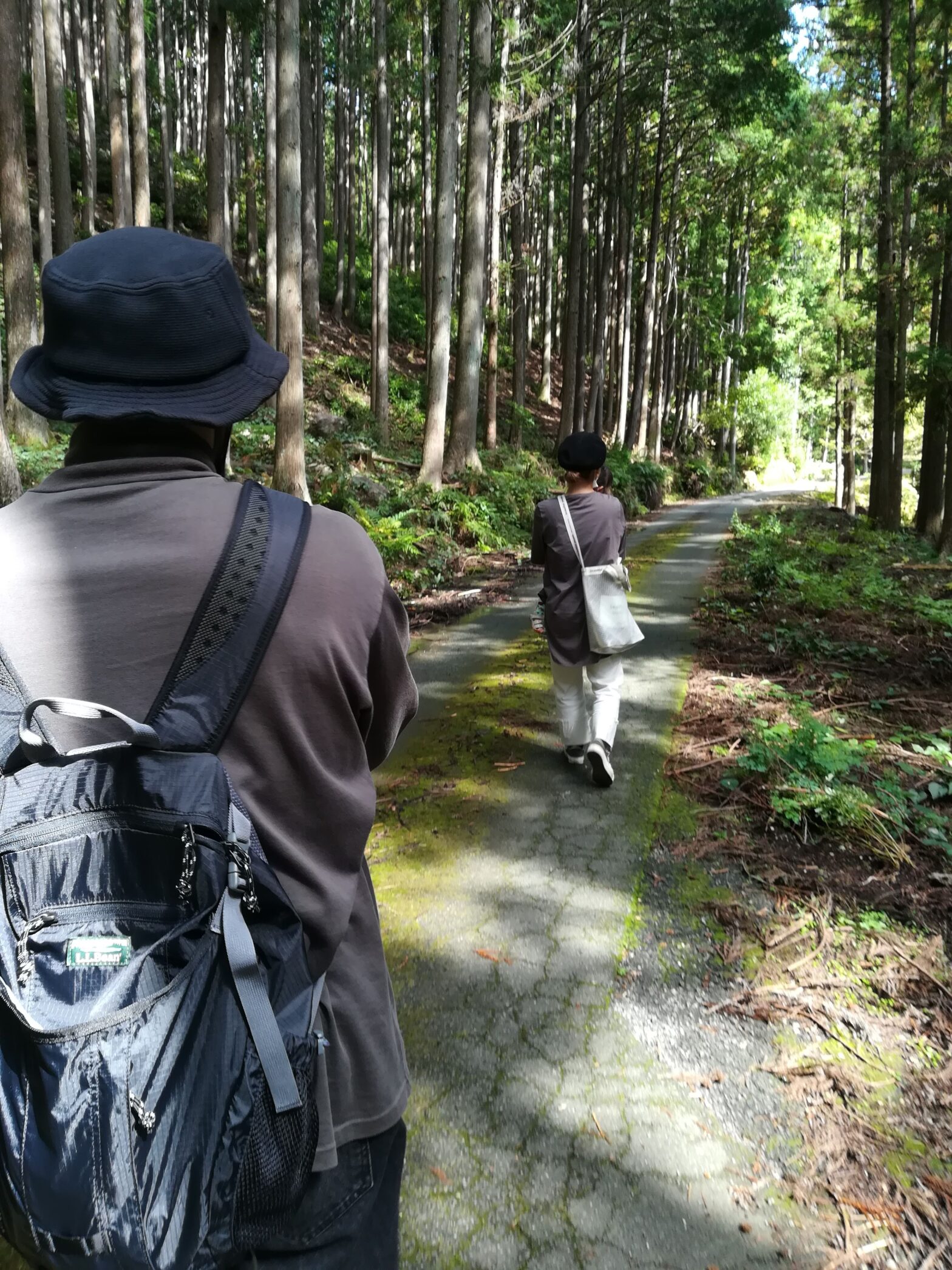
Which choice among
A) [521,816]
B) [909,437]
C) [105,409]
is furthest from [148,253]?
[909,437]

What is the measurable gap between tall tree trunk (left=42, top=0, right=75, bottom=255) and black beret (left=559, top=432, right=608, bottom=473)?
17.8 meters

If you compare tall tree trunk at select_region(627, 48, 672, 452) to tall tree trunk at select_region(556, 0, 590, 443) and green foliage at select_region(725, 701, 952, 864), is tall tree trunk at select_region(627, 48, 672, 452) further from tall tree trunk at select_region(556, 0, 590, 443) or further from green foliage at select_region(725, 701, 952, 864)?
green foliage at select_region(725, 701, 952, 864)

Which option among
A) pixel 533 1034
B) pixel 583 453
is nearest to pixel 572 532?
pixel 583 453

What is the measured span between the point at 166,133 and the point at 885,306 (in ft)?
74.7

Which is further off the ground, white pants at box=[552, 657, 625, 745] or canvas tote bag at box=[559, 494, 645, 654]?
canvas tote bag at box=[559, 494, 645, 654]

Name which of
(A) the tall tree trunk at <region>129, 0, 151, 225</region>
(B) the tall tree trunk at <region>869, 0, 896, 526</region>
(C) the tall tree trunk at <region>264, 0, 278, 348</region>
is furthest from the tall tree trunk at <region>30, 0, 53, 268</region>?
(B) the tall tree trunk at <region>869, 0, 896, 526</region>

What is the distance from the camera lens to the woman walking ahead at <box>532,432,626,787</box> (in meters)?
5.01

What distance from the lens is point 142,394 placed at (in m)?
1.24

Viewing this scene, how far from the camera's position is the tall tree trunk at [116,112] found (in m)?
17.1

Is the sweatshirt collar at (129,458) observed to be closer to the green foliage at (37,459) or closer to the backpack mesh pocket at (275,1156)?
the backpack mesh pocket at (275,1156)

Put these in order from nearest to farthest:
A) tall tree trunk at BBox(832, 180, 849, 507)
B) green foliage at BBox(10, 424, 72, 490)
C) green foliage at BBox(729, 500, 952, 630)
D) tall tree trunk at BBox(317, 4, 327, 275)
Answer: green foliage at BBox(729, 500, 952, 630), green foliage at BBox(10, 424, 72, 490), tall tree trunk at BBox(832, 180, 849, 507), tall tree trunk at BBox(317, 4, 327, 275)

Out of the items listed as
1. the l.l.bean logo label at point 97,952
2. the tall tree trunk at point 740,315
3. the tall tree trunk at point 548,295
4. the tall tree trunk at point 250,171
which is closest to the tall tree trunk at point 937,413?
the l.l.bean logo label at point 97,952

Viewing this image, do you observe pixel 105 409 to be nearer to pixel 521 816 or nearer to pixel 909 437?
pixel 521 816

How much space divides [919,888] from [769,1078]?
1550mm
